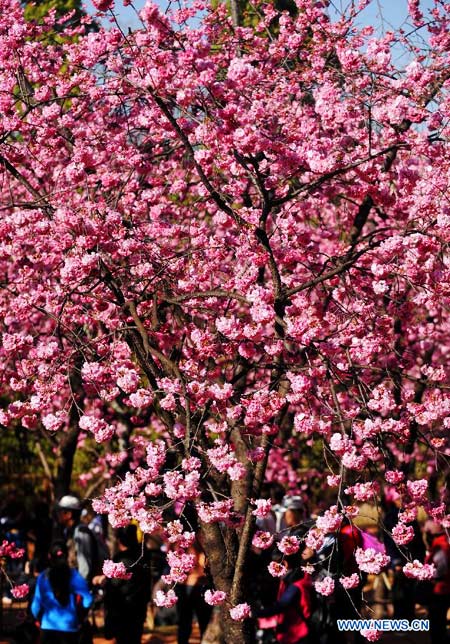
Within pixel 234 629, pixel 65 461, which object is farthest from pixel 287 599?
pixel 65 461

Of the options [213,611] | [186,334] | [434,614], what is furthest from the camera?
[434,614]

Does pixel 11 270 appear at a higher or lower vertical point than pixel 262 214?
higher

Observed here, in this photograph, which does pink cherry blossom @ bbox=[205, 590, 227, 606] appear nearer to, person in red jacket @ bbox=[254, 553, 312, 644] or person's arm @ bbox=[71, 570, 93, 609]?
person in red jacket @ bbox=[254, 553, 312, 644]

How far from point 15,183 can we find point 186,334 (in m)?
6.49

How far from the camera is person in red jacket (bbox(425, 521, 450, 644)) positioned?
29.9 feet

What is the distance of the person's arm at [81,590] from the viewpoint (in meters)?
7.46

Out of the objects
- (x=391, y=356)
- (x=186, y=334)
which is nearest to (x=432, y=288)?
(x=186, y=334)

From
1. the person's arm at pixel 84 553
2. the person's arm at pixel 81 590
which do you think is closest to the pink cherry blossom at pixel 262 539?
the person's arm at pixel 81 590

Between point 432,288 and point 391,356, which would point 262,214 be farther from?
point 391,356

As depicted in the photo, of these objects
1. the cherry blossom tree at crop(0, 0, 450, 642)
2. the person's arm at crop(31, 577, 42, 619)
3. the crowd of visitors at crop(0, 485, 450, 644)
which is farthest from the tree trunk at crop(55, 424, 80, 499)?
the person's arm at crop(31, 577, 42, 619)

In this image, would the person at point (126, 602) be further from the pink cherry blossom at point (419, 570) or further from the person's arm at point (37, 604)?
the pink cherry blossom at point (419, 570)

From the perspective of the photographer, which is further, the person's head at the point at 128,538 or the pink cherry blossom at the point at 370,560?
the person's head at the point at 128,538

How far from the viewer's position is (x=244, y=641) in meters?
6.58

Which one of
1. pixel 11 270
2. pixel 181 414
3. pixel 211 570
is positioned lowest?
pixel 211 570
